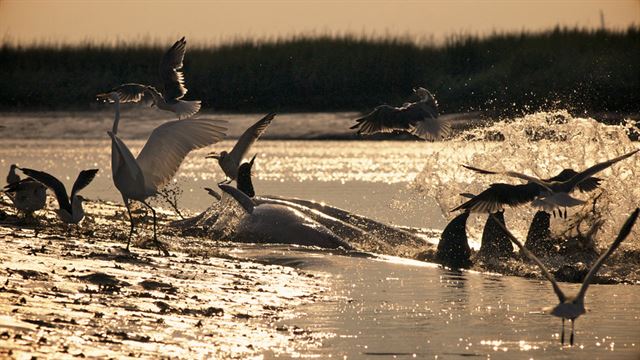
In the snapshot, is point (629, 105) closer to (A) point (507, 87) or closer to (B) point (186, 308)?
(A) point (507, 87)

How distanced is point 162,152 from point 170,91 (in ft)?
13.5

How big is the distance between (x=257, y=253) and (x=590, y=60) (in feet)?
95.8

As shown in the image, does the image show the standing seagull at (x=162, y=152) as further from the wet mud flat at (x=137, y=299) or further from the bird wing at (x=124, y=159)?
the wet mud flat at (x=137, y=299)

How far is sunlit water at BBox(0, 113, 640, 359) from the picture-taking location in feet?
31.7

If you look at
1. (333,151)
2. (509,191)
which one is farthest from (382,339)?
(333,151)

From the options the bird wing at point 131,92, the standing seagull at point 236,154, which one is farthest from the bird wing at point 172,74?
the standing seagull at point 236,154

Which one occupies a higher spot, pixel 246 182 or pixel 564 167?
pixel 564 167

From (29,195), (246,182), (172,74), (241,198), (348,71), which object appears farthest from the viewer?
(348,71)

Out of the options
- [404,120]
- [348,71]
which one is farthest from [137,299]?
[348,71]

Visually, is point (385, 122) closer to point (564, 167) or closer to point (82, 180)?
point (564, 167)

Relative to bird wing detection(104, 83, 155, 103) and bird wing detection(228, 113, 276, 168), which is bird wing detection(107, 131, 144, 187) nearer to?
bird wing detection(104, 83, 155, 103)

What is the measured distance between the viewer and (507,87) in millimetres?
40656

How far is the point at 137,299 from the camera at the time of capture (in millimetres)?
10398

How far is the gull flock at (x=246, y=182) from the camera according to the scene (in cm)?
1298
